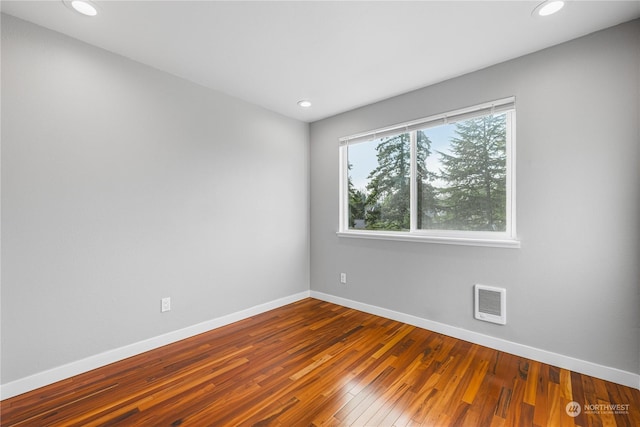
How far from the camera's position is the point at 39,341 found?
1.89m

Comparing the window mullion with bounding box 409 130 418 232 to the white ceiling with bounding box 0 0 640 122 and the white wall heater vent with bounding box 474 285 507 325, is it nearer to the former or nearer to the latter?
the white ceiling with bounding box 0 0 640 122

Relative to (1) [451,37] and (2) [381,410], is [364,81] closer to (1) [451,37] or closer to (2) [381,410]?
(1) [451,37]

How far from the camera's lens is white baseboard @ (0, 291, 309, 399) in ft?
5.95

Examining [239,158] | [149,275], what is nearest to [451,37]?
[239,158]

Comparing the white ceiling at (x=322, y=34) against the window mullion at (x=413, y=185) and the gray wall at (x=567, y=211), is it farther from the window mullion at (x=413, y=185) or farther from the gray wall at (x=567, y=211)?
the window mullion at (x=413, y=185)

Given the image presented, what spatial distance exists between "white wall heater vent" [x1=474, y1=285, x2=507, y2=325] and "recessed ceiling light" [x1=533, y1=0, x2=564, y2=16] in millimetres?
1983

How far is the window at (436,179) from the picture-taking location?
7.97 feet

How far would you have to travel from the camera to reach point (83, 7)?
172 centimetres

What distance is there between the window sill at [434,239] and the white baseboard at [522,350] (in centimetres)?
79

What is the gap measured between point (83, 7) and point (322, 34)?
149 centimetres

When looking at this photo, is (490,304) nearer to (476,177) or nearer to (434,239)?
(434,239)

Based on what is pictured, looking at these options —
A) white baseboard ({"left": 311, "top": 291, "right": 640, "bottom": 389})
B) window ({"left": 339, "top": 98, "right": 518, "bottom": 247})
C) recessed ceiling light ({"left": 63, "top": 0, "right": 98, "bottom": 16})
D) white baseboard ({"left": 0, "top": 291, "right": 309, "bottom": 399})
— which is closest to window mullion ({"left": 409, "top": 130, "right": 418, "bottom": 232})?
window ({"left": 339, "top": 98, "right": 518, "bottom": 247})

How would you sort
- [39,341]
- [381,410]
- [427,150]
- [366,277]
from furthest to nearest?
1. [366,277]
2. [427,150]
3. [39,341]
4. [381,410]

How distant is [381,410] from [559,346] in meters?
1.51
